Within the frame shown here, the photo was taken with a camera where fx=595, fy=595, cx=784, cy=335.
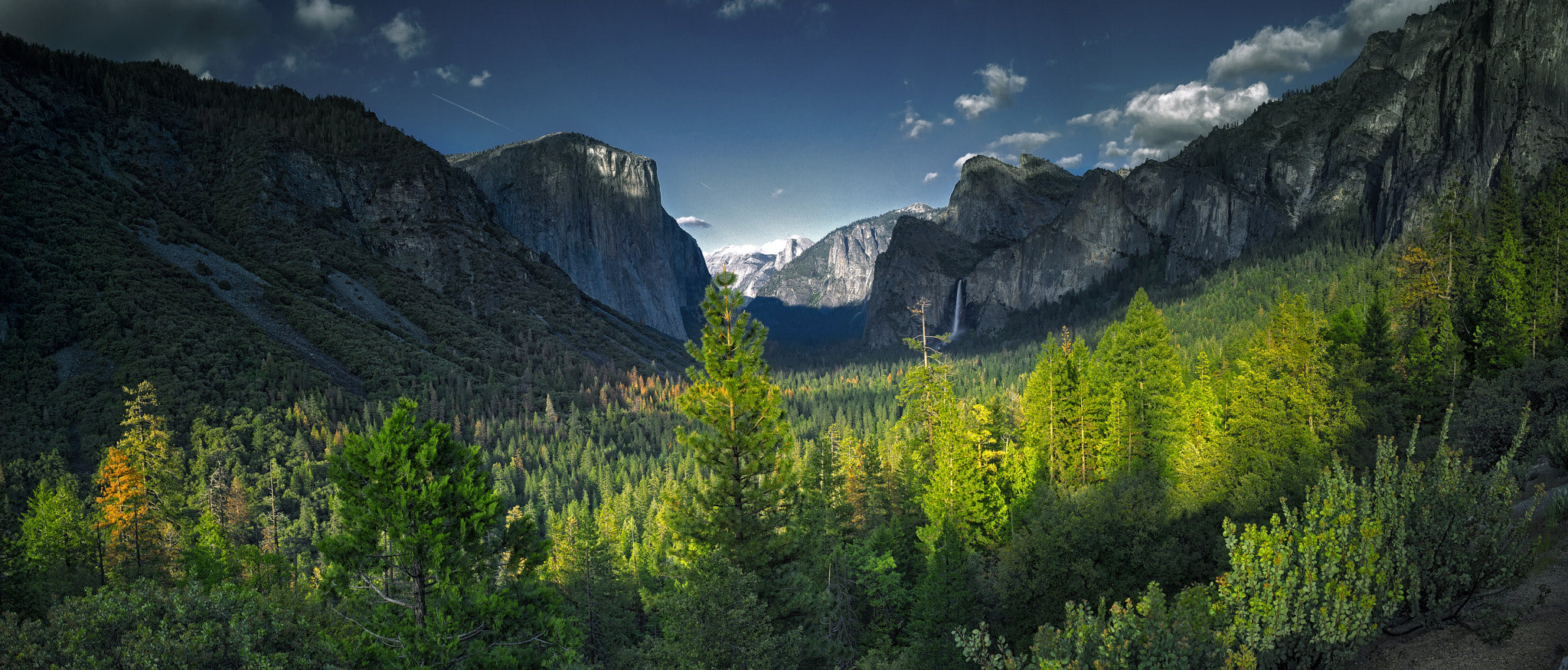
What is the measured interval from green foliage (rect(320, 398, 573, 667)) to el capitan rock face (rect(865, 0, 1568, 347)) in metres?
93.2

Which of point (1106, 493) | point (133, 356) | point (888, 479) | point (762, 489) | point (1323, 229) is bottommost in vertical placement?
point (888, 479)

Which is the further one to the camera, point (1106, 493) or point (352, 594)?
point (1106, 493)

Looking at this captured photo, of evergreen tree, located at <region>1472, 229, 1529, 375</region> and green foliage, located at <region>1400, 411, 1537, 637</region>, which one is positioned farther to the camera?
evergreen tree, located at <region>1472, 229, 1529, 375</region>

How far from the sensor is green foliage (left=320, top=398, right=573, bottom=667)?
1266 cm

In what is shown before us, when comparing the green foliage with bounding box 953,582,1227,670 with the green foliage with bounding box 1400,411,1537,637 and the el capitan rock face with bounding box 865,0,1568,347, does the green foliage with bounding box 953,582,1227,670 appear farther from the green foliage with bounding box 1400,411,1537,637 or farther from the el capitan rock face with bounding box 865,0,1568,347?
the el capitan rock face with bounding box 865,0,1568,347

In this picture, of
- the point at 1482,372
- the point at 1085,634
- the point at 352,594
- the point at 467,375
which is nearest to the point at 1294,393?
the point at 1482,372

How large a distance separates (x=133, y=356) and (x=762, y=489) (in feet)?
337

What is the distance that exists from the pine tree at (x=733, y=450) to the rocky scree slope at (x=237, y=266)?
84096 mm

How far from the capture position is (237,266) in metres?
114

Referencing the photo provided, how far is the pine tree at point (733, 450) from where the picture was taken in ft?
59.8

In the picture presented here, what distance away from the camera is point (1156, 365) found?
106ft

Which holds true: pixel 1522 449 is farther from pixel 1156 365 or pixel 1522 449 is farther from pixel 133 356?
pixel 133 356

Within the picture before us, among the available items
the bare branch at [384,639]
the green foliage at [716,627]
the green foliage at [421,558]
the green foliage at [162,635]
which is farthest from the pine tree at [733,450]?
the green foliage at [162,635]

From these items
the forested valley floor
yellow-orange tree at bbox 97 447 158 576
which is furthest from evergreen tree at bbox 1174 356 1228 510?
yellow-orange tree at bbox 97 447 158 576
